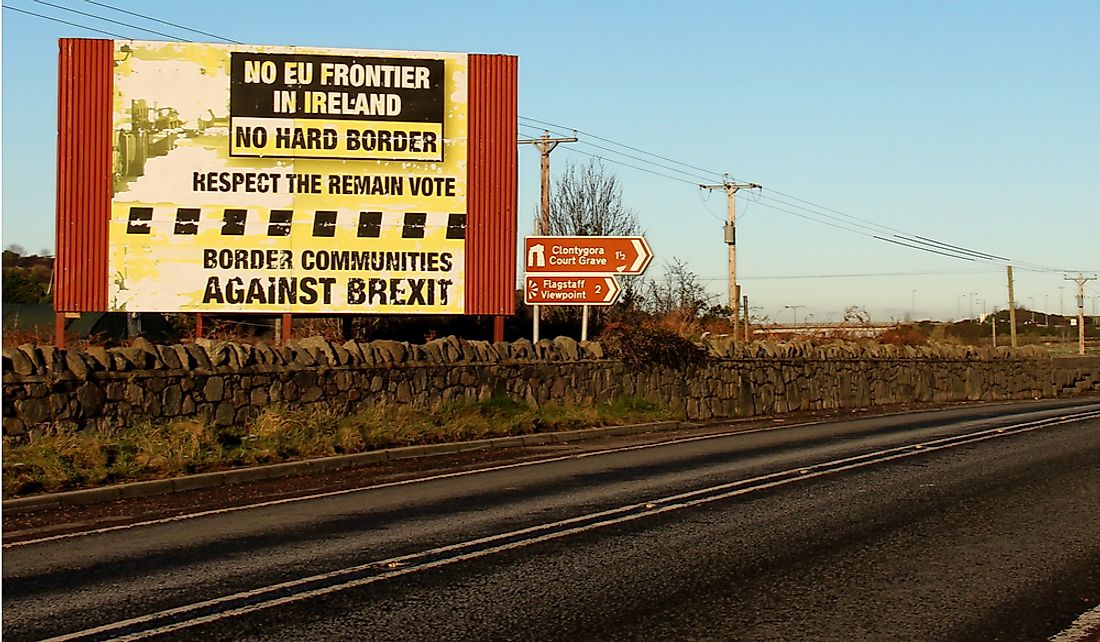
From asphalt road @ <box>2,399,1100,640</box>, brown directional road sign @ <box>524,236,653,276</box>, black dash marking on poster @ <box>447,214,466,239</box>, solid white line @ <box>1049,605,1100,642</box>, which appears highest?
black dash marking on poster @ <box>447,214,466,239</box>

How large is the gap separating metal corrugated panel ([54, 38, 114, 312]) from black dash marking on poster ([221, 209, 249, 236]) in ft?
7.11

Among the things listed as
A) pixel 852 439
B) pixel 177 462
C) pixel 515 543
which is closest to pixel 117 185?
pixel 177 462

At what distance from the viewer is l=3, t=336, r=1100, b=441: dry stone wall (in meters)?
14.4

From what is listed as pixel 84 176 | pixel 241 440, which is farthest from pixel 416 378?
pixel 84 176

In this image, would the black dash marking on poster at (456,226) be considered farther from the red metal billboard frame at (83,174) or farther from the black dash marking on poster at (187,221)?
the red metal billboard frame at (83,174)

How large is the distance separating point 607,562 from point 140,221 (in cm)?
1604

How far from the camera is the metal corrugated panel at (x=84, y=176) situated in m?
21.5

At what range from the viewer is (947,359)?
108ft

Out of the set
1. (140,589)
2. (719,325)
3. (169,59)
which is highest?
(169,59)

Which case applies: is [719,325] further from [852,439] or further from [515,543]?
[515,543]

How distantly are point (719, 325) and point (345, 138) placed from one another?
645 inches

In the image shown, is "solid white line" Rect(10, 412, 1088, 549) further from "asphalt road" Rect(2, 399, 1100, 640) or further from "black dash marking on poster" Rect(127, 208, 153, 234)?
"black dash marking on poster" Rect(127, 208, 153, 234)

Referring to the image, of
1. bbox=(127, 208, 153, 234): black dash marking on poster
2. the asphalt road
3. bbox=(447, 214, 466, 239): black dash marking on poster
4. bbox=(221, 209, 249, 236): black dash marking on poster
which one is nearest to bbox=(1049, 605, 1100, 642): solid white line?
the asphalt road

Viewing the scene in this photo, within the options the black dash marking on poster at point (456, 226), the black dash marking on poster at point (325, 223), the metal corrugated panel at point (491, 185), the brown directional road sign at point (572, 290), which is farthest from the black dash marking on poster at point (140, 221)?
the brown directional road sign at point (572, 290)
